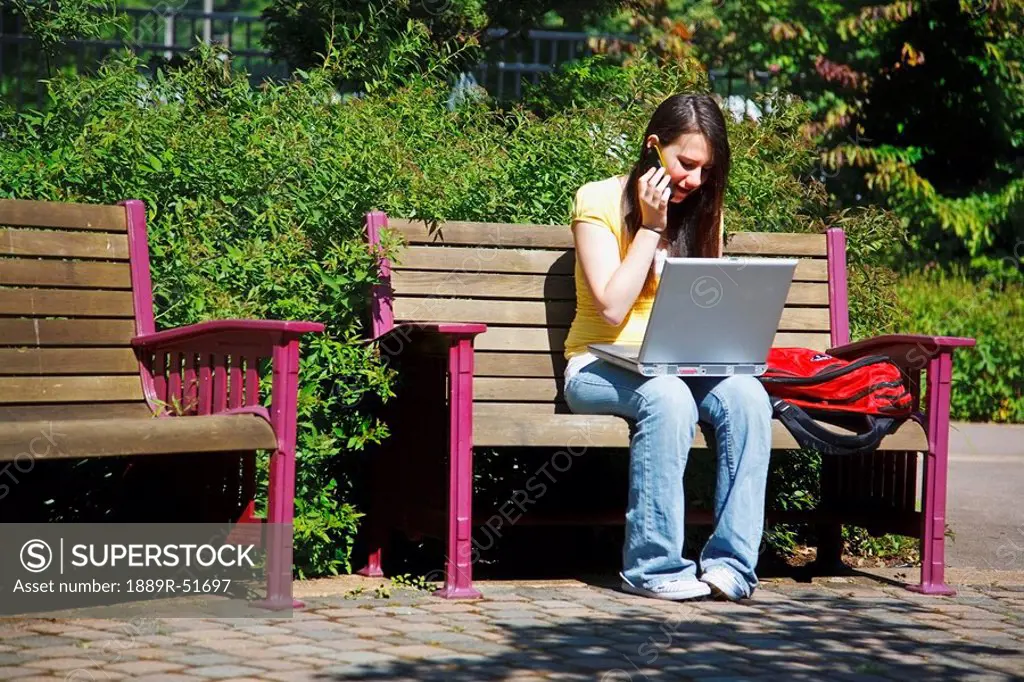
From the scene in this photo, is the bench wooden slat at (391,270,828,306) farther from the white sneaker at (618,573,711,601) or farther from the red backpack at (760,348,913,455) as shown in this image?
the white sneaker at (618,573,711,601)

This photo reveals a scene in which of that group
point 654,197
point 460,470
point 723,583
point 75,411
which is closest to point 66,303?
point 75,411

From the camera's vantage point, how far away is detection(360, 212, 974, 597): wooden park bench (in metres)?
4.52

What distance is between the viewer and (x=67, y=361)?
4562mm

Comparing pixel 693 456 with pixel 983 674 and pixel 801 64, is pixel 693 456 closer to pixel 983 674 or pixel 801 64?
pixel 983 674

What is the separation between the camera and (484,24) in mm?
8531

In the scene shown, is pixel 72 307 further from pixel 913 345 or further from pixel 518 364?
pixel 913 345

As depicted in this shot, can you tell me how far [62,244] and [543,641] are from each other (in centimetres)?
205

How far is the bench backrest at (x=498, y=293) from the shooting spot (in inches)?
197

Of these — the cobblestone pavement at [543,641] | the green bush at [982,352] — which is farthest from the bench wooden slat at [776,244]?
the green bush at [982,352]

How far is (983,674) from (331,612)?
5.84 feet

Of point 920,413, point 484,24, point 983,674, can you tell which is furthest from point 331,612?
point 484,24

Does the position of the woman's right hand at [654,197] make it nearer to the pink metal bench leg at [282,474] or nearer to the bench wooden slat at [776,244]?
the bench wooden slat at [776,244]

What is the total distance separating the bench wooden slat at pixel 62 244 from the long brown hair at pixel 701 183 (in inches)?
65.9

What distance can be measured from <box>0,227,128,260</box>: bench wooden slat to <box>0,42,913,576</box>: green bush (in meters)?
0.18
